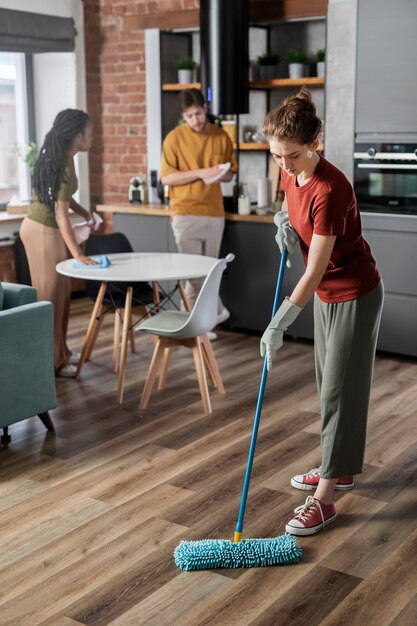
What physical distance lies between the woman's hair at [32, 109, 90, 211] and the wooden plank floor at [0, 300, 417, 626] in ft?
3.69

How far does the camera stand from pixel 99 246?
5.27 metres

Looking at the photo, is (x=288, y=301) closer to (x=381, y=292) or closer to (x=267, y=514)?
(x=381, y=292)

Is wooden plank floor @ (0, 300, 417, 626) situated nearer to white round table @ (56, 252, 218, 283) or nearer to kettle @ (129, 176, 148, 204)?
white round table @ (56, 252, 218, 283)

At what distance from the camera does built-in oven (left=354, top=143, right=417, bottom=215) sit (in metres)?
5.03

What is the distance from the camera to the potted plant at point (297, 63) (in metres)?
5.62

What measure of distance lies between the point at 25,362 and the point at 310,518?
1488 millimetres

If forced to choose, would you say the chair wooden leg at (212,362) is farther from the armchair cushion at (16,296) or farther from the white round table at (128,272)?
the armchair cushion at (16,296)

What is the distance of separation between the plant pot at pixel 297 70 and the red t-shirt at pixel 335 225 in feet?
9.70

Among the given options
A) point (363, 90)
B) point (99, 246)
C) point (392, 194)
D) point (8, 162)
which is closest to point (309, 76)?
point (363, 90)

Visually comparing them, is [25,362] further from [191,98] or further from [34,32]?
[34,32]

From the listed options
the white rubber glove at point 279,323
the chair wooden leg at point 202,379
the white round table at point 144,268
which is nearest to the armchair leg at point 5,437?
the white round table at point 144,268

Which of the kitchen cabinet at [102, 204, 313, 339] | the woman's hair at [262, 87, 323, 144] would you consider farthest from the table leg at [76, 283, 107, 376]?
the woman's hair at [262, 87, 323, 144]

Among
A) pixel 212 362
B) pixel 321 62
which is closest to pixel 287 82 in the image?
pixel 321 62

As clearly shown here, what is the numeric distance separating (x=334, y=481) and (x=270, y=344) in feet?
2.01
